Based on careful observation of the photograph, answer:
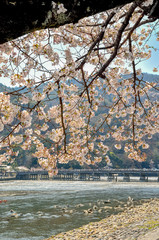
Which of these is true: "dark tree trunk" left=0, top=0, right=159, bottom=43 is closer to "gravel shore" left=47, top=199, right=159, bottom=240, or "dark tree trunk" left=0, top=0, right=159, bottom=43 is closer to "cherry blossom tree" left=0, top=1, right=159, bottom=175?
"cherry blossom tree" left=0, top=1, right=159, bottom=175

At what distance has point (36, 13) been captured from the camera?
1.66m

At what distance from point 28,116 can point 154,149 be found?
111m

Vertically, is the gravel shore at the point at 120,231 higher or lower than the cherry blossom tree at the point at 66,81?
lower

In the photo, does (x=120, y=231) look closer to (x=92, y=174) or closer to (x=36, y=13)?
(x=36, y=13)

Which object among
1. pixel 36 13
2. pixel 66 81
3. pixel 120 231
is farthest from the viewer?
pixel 120 231

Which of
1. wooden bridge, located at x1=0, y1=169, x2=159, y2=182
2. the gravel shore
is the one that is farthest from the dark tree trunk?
wooden bridge, located at x1=0, y1=169, x2=159, y2=182

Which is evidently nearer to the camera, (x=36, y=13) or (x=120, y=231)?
(x=36, y=13)

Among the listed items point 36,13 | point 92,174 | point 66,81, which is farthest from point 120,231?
point 92,174

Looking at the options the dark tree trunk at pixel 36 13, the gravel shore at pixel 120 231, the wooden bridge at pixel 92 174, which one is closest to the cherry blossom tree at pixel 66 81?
the dark tree trunk at pixel 36 13

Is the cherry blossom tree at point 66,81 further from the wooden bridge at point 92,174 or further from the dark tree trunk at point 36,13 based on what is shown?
the wooden bridge at point 92,174

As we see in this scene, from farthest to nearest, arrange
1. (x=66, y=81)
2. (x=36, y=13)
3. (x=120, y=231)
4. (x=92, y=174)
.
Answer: (x=92, y=174)
(x=120, y=231)
(x=66, y=81)
(x=36, y=13)

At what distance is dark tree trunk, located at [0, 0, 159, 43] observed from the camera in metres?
1.58

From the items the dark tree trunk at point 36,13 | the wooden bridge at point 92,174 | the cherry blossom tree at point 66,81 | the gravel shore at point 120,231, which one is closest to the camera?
the dark tree trunk at point 36,13

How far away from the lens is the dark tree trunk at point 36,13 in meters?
1.58
